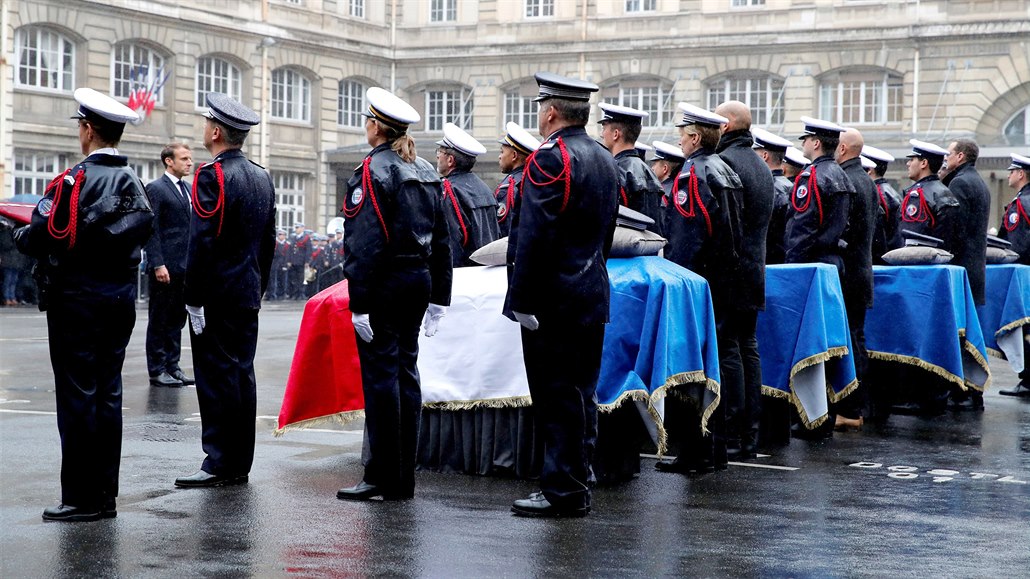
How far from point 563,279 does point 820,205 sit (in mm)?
3914

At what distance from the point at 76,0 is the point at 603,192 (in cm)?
3431

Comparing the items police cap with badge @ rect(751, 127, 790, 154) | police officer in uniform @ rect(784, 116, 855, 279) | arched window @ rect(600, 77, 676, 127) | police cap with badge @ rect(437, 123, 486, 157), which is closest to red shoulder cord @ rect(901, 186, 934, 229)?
police cap with badge @ rect(751, 127, 790, 154)

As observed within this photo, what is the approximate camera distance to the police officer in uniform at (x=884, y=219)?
11.7 m

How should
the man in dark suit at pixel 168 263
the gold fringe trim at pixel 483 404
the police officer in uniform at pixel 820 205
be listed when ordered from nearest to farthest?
the gold fringe trim at pixel 483 404 → the police officer in uniform at pixel 820 205 → the man in dark suit at pixel 168 263

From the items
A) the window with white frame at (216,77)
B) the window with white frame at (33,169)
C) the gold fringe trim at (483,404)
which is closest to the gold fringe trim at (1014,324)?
the gold fringe trim at (483,404)

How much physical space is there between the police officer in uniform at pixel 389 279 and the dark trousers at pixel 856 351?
14.1ft

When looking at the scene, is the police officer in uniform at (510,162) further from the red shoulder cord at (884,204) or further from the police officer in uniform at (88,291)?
the red shoulder cord at (884,204)

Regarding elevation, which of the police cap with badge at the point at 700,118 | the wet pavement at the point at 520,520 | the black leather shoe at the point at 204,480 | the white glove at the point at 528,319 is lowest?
the wet pavement at the point at 520,520

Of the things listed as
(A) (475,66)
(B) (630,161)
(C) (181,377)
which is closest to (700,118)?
(B) (630,161)

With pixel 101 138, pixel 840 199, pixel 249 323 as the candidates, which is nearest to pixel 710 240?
pixel 840 199

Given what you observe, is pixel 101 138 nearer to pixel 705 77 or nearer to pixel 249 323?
pixel 249 323

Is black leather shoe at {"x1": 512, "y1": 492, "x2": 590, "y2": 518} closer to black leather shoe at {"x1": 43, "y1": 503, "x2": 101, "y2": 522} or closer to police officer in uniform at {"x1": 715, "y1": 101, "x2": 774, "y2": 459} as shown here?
black leather shoe at {"x1": 43, "y1": 503, "x2": 101, "y2": 522}

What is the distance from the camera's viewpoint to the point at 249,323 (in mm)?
7781

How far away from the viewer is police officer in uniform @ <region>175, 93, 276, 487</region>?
7.57 meters
